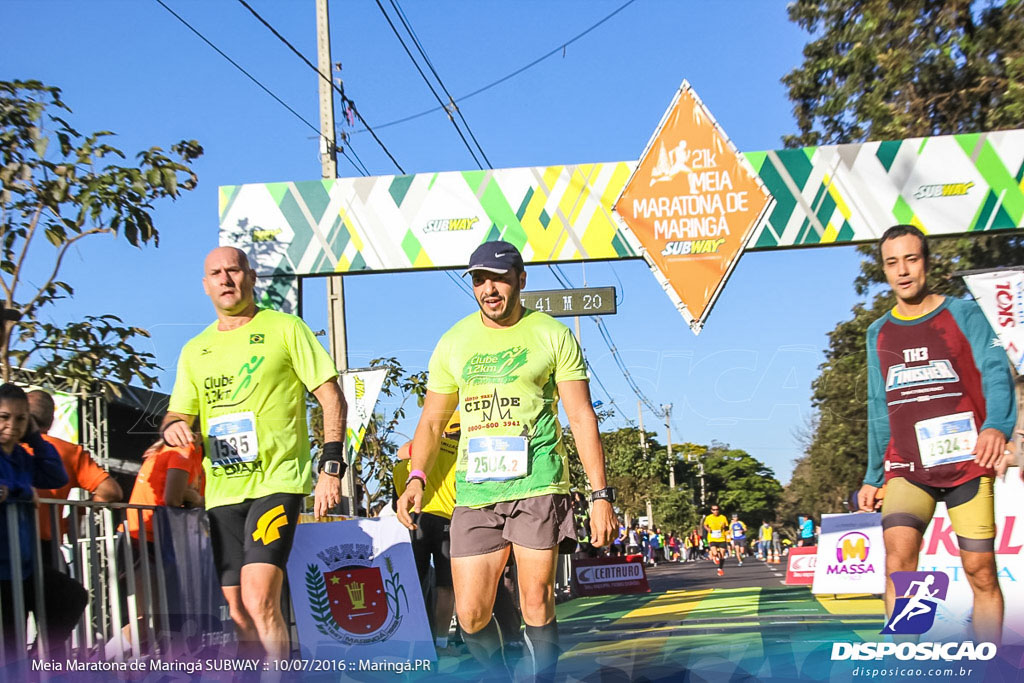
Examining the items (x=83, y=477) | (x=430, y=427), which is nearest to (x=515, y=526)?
(x=430, y=427)

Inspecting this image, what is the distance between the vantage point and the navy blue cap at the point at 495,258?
16.3 feet

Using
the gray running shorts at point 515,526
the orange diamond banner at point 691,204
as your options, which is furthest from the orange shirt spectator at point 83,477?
the orange diamond banner at point 691,204

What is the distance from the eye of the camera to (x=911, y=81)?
1638 centimetres

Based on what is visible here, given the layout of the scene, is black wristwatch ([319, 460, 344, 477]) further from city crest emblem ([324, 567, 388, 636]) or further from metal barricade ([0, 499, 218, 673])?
metal barricade ([0, 499, 218, 673])

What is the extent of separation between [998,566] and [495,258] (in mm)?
3939

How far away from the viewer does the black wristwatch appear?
5031mm

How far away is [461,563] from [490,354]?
97 centimetres

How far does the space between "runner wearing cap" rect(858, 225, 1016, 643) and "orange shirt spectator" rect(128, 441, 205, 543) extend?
3657 millimetres

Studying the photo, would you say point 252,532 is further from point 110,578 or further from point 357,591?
point 110,578

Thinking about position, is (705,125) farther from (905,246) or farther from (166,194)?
(166,194)

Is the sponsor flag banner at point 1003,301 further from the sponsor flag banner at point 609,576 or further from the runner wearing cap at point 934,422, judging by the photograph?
the sponsor flag banner at point 609,576

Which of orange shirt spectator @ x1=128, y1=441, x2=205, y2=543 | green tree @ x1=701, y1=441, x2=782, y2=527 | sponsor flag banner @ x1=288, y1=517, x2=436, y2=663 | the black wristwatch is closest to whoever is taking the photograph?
the black wristwatch

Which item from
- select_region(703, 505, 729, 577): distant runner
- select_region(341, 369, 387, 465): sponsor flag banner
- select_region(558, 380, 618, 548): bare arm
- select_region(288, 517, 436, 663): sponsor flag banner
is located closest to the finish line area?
select_region(288, 517, 436, 663): sponsor flag banner

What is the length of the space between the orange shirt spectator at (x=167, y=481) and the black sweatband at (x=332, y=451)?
958 millimetres
